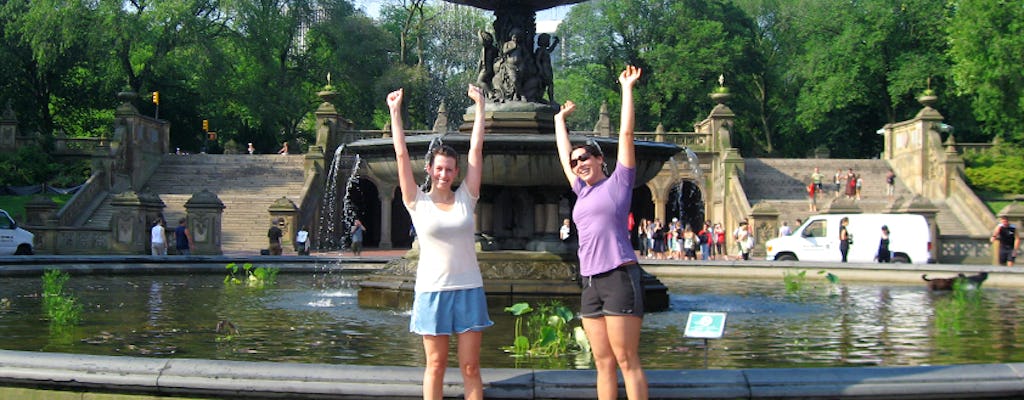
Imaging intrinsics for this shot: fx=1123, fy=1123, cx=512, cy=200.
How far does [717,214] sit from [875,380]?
39196 mm

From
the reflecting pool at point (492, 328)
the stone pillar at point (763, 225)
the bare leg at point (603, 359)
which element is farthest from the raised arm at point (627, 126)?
the stone pillar at point (763, 225)

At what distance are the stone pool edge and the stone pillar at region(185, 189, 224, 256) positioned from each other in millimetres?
23953

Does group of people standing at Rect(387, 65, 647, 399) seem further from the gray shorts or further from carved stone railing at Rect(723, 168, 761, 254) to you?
carved stone railing at Rect(723, 168, 761, 254)

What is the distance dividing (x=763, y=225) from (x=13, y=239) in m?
20.7

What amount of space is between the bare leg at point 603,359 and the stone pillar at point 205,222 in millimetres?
24848

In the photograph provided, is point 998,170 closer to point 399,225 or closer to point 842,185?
point 842,185

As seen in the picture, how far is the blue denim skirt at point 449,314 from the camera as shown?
5.48 meters

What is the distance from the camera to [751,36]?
68.2m

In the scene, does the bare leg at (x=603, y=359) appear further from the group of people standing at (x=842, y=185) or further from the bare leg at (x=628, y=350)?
the group of people standing at (x=842, y=185)

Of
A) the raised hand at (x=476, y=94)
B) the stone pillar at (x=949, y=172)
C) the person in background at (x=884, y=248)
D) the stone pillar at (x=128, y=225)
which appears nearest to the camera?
the raised hand at (x=476, y=94)

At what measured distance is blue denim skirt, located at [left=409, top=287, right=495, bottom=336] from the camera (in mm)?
5480

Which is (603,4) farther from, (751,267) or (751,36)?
(751,267)

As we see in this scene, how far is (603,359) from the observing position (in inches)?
219

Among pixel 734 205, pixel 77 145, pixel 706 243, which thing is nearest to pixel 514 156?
pixel 706 243
